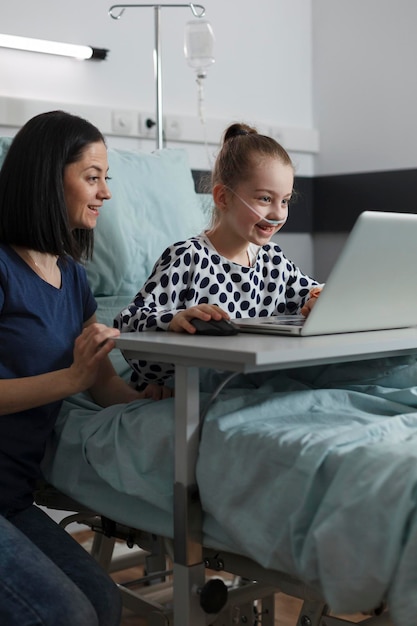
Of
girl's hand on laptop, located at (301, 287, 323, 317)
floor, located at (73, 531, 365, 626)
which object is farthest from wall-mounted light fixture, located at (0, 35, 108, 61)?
→ floor, located at (73, 531, 365, 626)

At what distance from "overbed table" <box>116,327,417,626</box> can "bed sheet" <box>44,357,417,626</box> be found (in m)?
0.03

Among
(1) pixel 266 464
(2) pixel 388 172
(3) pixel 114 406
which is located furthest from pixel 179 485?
(2) pixel 388 172

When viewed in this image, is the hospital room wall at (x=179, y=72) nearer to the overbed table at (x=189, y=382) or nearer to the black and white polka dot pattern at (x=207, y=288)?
the black and white polka dot pattern at (x=207, y=288)

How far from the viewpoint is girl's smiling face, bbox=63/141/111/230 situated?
5.56 ft

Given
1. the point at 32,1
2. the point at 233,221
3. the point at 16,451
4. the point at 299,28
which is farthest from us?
the point at 299,28

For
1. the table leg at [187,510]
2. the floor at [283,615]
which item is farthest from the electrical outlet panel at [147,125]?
the table leg at [187,510]

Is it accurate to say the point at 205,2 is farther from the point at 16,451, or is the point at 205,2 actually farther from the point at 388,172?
the point at 16,451

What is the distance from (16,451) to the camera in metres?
1.59

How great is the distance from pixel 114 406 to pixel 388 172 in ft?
6.45

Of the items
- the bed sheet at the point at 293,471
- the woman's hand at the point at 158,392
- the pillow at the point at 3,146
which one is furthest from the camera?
the pillow at the point at 3,146

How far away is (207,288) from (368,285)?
46 cm

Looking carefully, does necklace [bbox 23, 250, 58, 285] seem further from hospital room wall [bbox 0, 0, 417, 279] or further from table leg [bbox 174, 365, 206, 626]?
hospital room wall [bbox 0, 0, 417, 279]

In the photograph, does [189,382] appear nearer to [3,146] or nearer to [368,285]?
[368,285]

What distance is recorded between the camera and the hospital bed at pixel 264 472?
A: 115 cm
